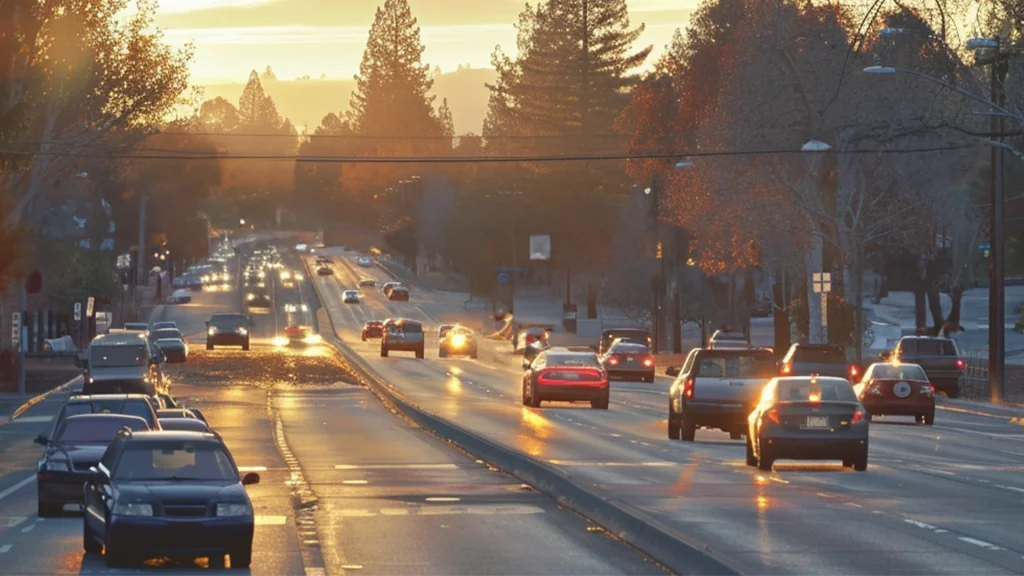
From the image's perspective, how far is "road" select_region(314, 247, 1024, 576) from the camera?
16.6 metres

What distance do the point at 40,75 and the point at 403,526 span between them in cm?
3573

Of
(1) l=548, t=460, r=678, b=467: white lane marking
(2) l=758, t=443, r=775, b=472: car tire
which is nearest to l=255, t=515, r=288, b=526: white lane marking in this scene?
(1) l=548, t=460, r=678, b=467: white lane marking

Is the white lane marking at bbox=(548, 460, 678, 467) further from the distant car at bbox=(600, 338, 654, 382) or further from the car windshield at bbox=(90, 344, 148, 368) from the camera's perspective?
the distant car at bbox=(600, 338, 654, 382)

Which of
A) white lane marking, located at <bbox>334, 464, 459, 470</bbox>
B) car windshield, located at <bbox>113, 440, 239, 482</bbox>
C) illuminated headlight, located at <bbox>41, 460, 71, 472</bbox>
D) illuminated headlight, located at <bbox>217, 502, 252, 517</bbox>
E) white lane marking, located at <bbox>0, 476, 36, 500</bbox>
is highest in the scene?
car windshield, located at <bbox>113, 440, 239, 482</bbox>

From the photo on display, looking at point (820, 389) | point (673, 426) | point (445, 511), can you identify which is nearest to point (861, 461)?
point (820, 389)

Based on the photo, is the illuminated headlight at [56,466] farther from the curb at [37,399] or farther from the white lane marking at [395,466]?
the curb at [37,399]

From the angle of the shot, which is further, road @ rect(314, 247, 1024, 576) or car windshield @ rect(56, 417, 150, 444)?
car windshield @ rect(56, 417, 150, 444)

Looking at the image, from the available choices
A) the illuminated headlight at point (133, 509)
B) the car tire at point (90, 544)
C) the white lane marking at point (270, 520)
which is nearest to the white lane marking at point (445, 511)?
the white lane marking at point (270, 520)

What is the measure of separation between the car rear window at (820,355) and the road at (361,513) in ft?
29.4

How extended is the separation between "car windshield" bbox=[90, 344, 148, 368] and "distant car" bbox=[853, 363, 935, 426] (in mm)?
22570

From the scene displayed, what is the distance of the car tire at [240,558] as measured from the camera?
1675 cm

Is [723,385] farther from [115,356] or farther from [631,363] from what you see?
[631,363]

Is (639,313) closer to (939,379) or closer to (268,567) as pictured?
(939,379)

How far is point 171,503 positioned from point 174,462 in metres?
0.86
